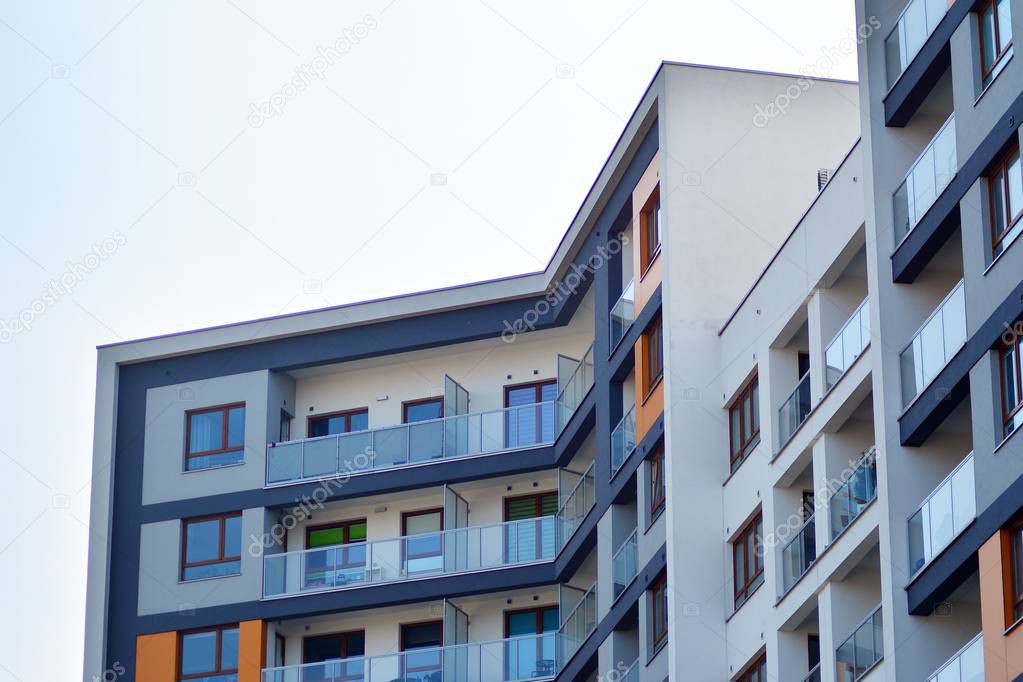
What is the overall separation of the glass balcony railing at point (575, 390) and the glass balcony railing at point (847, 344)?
12.2 meters

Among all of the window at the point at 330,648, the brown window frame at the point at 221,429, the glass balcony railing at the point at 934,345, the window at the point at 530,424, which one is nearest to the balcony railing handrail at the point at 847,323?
the glass balcony railing at the point at 934,345

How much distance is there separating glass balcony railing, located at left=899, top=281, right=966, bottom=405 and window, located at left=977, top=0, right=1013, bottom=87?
312cm

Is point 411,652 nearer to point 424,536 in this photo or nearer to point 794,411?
point 424,536

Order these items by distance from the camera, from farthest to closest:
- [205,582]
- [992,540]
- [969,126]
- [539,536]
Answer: [205,582]
[539,536]
[969,126]
[992,540]

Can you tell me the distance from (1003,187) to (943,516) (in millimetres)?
4758

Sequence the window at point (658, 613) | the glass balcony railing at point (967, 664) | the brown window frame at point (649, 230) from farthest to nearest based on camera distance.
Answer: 1. the brown window frame at point (649, 230)
2. the window at point (658, 613)
3. the glass balcony railing at point (967, 664)

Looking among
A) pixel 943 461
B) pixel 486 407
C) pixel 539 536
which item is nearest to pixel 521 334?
pixel 486 407

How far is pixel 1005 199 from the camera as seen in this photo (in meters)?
30.2

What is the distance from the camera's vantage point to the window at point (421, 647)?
1984 inches

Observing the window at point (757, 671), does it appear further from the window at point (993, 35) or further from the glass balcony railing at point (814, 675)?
the window at point (993, 35)

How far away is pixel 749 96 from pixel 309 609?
17404 mm

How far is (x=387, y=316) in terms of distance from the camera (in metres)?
54.1

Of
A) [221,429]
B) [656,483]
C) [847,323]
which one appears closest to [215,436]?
[221,429]

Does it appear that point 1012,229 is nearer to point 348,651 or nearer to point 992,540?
point 992,540
